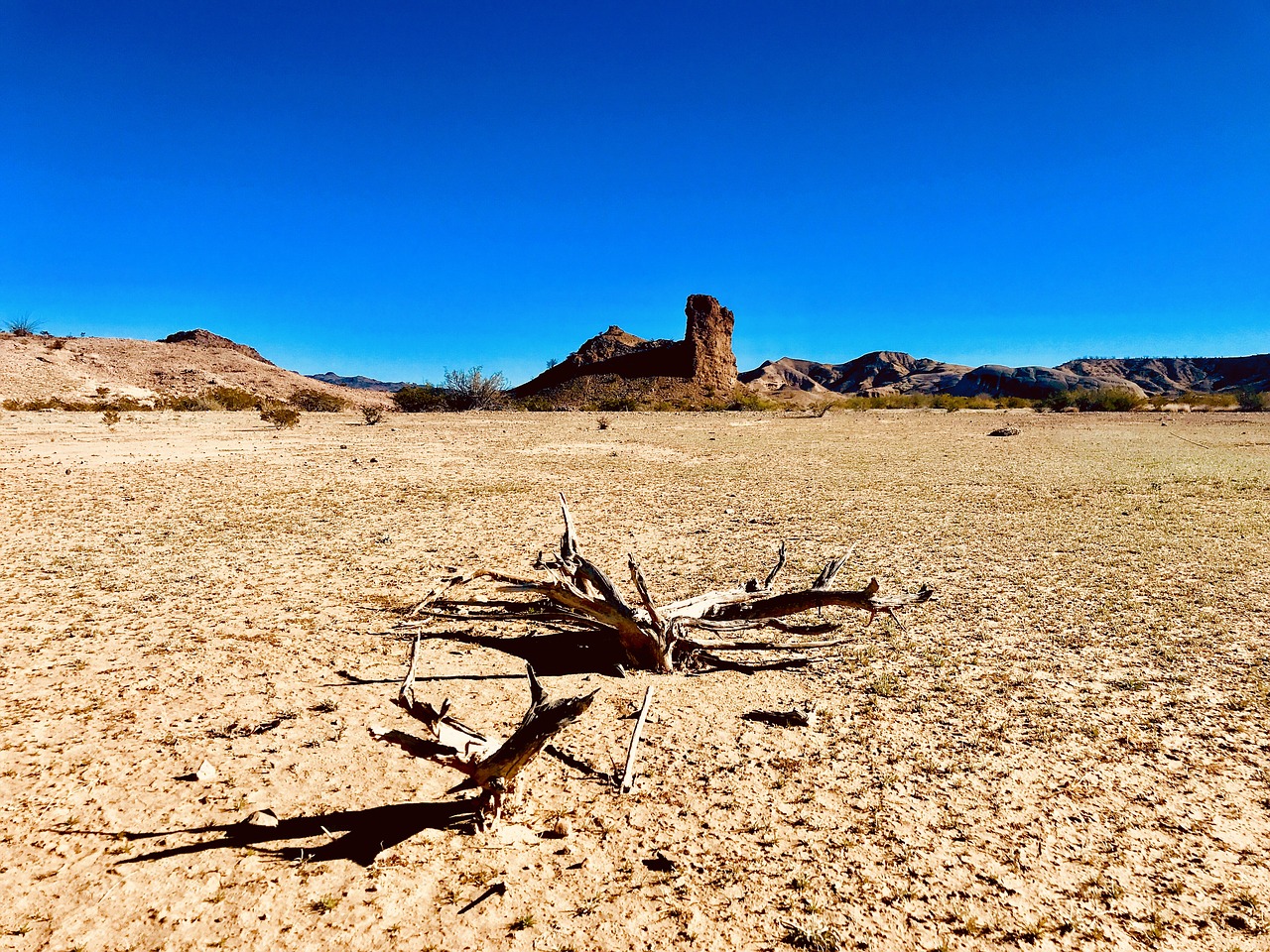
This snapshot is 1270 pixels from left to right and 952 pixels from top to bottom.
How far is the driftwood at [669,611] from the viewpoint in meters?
3.67

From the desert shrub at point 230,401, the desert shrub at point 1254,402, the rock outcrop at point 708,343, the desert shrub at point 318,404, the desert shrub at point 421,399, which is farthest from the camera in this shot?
the rock outcrop at point 708,343

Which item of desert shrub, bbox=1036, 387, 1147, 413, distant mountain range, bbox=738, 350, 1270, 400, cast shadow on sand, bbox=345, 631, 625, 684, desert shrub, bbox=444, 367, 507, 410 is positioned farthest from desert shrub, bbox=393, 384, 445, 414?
distant mountain range, bbox=738, 350, 1270, 400

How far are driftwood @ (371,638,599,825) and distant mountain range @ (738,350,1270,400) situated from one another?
77.4 metres

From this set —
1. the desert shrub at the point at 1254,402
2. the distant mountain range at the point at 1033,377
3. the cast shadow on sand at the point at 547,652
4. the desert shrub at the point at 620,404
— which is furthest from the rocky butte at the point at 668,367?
the cast shadow on sand at the point at 547,652

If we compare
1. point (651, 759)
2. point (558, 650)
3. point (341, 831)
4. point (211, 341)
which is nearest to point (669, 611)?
point (558, 650)

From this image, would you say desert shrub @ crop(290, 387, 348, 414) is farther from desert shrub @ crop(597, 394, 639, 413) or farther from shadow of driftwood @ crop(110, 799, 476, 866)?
shadow of driftwood @ crop(110, 799, 476, 866)

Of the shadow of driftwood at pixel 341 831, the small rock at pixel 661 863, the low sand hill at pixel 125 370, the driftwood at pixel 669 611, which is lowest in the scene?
the small rock at pixel 661 863

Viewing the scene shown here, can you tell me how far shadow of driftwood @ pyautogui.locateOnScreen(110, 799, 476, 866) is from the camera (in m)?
2.13

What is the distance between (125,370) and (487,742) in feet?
196

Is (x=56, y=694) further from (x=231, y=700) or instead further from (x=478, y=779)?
(x=478, y=779)

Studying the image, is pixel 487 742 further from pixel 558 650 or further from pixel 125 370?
pixel 125 370

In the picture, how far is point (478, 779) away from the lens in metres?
2.26

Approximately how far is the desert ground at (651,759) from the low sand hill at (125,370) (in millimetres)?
42214

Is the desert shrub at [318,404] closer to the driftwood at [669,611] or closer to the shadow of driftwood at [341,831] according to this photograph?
the driftwood at [669,611]
